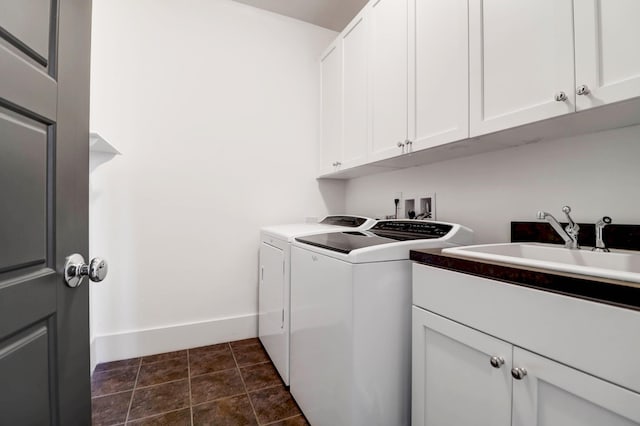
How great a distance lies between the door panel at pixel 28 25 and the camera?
1.69 feet

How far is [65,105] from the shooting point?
692 mm

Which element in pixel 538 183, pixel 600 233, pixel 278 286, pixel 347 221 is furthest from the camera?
pixel 347 221

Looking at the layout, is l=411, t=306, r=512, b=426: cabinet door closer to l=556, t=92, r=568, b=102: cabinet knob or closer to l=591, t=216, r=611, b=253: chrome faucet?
l=591, t=216, r=611, b=253: chrome faucet

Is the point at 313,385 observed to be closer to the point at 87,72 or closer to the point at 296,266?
the point at 296,266

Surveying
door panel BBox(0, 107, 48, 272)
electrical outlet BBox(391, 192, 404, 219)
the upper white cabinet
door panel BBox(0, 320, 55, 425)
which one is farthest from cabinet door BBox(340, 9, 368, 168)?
door panel BBox(0, 320, 55, 425)

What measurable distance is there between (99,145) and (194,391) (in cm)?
157

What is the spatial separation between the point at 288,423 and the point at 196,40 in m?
2.69

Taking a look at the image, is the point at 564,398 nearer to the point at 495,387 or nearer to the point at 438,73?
the point at 495,387

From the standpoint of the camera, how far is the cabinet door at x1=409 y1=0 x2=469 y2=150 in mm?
1205

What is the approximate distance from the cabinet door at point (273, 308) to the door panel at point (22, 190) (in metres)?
1.18

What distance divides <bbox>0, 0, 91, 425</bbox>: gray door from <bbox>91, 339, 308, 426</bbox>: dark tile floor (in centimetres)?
81

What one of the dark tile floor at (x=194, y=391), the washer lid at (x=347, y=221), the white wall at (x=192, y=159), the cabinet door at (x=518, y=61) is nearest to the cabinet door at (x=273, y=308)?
the dark tile floor at (x=194, y=391)

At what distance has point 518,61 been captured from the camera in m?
1.01

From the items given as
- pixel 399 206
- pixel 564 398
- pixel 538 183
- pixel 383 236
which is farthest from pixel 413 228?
pixel 564 398
